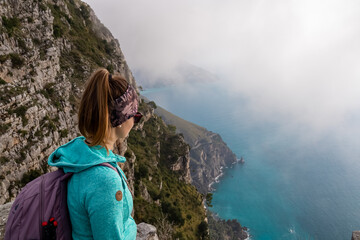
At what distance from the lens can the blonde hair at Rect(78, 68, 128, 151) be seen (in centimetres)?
281

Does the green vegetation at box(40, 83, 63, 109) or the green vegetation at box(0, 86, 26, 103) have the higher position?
the green vegetation at box(40, 83, 63, 109)

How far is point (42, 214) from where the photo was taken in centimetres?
233

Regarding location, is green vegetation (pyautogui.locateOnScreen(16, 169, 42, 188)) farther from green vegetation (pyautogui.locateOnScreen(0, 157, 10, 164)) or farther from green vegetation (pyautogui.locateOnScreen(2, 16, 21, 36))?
green vegetation (pyautogui.locateOnScreen(2, 16, 21, 36))

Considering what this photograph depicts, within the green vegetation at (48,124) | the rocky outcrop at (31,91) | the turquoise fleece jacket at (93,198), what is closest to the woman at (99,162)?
the turquoise fleece jacket at (93,198)

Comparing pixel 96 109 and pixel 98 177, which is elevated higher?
pixel 96 109

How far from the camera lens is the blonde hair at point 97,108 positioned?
2811 millimetres

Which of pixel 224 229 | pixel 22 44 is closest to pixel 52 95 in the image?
pixel 22 44

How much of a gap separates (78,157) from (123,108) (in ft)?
3.00

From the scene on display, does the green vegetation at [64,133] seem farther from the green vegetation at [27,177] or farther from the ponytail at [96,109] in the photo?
the ponytail at [96,109]

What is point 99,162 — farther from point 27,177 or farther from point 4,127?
point 4,127

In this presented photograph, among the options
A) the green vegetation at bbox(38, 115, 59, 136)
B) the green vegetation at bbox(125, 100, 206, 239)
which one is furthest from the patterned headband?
the green vegetation at bbox(125, 100, 206, 239)

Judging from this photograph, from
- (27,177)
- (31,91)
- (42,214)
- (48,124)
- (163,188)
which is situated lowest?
(27,177)

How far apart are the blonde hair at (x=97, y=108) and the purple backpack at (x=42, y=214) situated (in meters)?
0.69

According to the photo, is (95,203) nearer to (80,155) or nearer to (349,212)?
(80,155)
